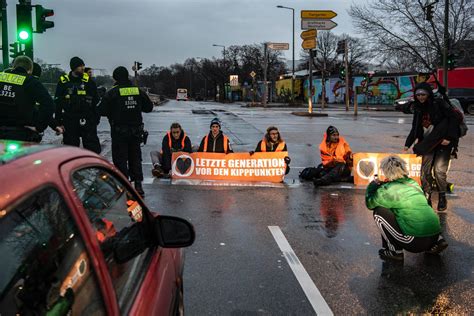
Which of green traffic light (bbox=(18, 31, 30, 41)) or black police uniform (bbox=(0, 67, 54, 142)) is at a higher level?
green traffic light (bbox=(18, 31, 30, 41))

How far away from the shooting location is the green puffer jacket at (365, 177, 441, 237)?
4.62 metres

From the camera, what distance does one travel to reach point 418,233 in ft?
15.2

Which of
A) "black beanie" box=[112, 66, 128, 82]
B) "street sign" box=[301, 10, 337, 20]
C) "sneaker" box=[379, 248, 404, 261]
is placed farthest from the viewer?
"street sign" box=[301, 10, 337, 20]

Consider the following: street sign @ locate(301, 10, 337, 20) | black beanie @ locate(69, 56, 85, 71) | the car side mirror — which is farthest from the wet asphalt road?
street sign @ locate(301, 10, 337, 20)

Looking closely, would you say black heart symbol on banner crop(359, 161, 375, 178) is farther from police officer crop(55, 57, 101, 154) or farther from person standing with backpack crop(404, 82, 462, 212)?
police officer crop(55, 57, 101, 154)

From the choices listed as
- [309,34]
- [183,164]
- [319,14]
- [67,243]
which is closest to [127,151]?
[183,164]

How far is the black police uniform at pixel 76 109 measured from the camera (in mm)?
7586

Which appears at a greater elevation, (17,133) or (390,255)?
(17,133)

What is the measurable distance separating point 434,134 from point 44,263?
19.8ft

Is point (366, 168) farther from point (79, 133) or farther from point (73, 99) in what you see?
point (73, 99)

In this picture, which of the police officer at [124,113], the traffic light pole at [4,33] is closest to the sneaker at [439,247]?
the police officer at [124,113]

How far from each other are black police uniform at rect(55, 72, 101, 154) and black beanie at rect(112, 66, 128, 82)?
529mm

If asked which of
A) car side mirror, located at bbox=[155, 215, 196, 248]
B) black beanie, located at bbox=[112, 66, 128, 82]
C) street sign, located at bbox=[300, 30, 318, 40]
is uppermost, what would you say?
street sign, located at bbox=[300, 30, 318, 40]

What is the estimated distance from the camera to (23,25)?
42.1 ft
